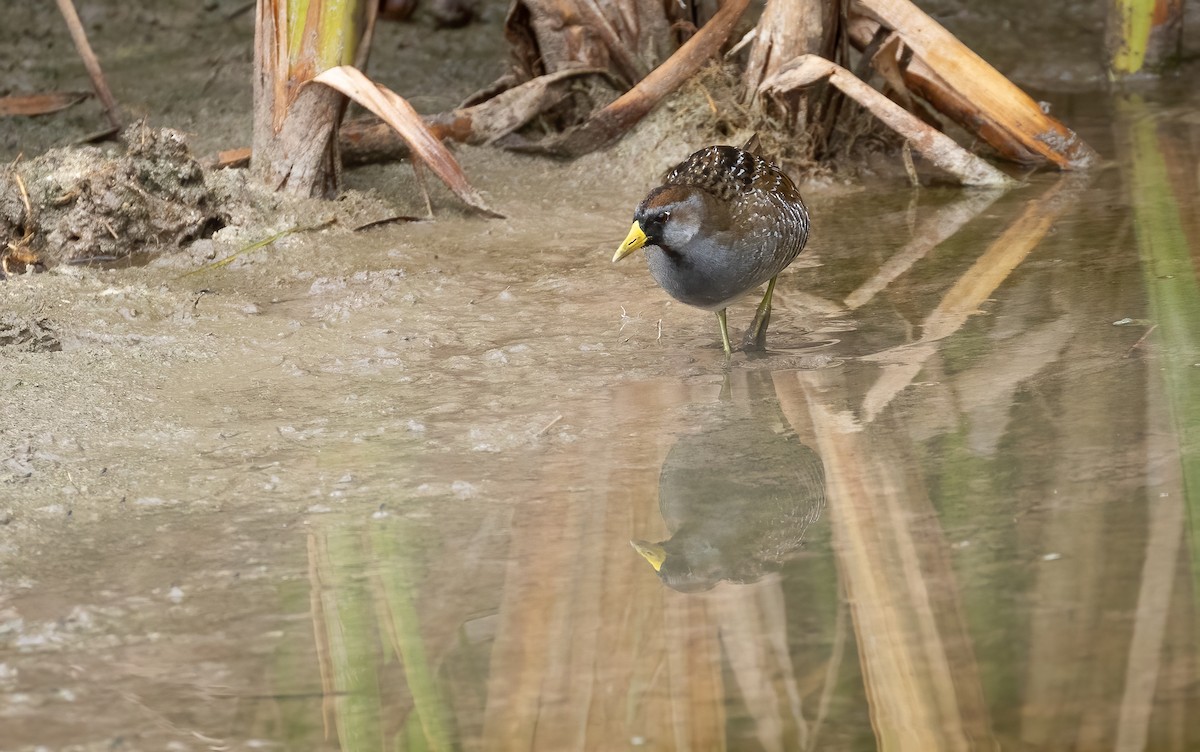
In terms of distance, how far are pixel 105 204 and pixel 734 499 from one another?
3007 millimetres

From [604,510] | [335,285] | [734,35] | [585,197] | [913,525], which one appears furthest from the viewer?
[734,35]

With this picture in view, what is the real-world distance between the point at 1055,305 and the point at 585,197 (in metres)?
2.25

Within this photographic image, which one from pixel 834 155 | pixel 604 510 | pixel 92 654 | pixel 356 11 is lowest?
pixel 834 155

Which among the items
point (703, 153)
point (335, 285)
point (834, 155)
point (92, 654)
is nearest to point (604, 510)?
point (92, 654)

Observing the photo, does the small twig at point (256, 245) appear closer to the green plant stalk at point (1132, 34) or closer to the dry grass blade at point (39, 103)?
the dry grass blade at point (39, 103)

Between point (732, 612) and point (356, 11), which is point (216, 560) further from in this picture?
point (356, 11)

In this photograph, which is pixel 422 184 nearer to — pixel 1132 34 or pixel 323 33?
pixel 323 33

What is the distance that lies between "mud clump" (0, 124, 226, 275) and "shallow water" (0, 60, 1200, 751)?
38cm

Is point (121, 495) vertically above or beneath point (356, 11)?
beneath

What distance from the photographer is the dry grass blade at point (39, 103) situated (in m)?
6.16

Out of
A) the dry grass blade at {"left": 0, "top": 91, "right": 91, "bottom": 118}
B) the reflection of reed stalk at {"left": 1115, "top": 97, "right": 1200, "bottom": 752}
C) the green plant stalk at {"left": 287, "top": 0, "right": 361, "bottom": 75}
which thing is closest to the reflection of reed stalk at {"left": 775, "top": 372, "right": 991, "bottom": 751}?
the reflection of reed stalk at {"left": 1115, "top": 97, "right": 1200, "bottom": 752}

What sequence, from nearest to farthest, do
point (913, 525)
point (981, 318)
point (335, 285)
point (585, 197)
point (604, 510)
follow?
point (913, 525)
point (604, 510)
point (981, 318)
point (335, 285)
point (585, 197)

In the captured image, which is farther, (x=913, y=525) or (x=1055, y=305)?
(x=1055, y=305)

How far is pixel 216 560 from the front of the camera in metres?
2.62
